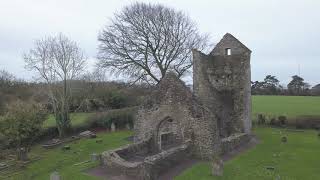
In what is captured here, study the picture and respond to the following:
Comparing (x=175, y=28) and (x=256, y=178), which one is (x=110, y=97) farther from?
(x=256, y=178)

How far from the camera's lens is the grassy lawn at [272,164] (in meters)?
16.4

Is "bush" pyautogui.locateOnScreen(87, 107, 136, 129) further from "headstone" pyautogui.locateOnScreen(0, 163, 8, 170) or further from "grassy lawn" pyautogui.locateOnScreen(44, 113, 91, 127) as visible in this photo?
"headstone" pyautogui.locateOnScreen(0, 163, 8, 170)

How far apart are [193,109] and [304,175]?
764 cm

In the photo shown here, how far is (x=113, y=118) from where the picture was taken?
38.5 metres

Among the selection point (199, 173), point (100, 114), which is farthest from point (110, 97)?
point (199, 173)

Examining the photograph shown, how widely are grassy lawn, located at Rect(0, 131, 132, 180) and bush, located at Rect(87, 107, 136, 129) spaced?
6.16 meters

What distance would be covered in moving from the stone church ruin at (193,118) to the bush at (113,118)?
12.6 meters

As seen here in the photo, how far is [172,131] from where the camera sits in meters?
22.1

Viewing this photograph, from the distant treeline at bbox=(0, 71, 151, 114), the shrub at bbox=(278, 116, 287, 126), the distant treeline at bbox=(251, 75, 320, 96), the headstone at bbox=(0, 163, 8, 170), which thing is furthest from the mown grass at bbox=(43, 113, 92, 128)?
the distant treeline at bbox=(251, 75, 320, 96)

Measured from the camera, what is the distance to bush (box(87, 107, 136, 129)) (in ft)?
124

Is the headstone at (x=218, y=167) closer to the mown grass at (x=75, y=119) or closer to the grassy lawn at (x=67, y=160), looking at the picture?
the grassy lawn at (x=67, y=160)

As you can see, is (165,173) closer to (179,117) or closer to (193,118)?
(193,118)

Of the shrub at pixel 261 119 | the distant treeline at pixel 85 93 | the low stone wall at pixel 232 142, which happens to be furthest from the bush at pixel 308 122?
the distant treeline at pixel 85 93

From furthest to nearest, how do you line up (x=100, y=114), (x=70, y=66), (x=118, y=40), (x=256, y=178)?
(x=100, y=114)
(x=118, y=40)
(x=70, y=66)
(x=256, y=178)
